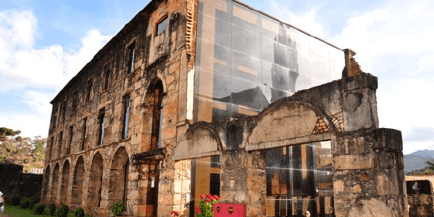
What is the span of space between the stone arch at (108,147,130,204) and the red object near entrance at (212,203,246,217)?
7058mm

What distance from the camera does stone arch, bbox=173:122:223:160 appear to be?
7.66 meters

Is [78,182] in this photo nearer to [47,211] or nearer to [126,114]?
[47,211]

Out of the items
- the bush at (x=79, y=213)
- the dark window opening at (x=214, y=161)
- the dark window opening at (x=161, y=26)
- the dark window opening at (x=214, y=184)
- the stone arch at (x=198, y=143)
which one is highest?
the dark window opening at (x=161, y=26)

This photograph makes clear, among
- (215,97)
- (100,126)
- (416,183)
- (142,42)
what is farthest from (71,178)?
(416,183)

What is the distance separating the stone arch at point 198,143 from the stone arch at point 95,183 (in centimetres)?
695

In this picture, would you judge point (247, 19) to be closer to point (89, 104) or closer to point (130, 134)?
point (130, 134)

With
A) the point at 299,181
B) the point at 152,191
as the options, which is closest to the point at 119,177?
the point at 152,191

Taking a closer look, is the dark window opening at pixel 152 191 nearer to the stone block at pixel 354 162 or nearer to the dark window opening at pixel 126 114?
the dark window opening at pixel 126 114

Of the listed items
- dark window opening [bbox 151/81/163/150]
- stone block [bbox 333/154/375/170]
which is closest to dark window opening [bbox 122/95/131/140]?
dark window opening [bbox 151/81/163/150]

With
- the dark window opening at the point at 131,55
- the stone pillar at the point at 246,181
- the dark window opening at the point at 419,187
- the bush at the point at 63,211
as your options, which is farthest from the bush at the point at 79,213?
the dark window opening at the point at 419,187

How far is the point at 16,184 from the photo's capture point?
25.5 m

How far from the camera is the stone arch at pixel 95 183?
1421 cm

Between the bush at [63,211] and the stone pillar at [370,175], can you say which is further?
the bush at [63,211]

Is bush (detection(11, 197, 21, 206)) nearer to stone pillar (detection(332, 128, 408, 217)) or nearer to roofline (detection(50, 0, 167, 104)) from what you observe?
roofline (detection(50, 0, 167, 104))
